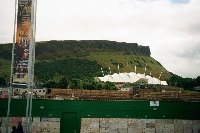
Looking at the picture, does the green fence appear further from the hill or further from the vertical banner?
the hill

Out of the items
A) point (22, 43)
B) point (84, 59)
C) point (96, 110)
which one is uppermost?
point (84, 59)

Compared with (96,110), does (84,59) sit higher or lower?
higher

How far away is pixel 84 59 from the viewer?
140875mm

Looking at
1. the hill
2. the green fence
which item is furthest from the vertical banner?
the hill

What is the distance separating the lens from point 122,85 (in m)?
68.0

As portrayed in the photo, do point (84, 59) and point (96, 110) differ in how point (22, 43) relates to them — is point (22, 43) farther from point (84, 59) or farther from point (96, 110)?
point (84, 59)

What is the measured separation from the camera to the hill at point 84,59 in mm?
123750

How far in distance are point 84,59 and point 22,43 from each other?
116m

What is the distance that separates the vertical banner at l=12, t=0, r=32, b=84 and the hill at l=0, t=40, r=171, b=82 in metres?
88.3

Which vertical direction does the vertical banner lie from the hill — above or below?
below

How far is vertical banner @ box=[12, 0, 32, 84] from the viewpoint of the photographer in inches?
989

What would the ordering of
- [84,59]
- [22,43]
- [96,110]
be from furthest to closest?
[84,59] < [96,110] < [22,43]

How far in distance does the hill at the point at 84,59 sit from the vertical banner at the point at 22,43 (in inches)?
3476

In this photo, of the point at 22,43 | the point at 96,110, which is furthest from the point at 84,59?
the point at 22,43
